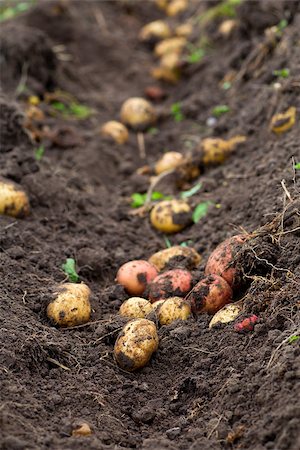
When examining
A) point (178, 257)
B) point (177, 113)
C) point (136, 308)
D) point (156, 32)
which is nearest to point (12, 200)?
point (178, 257)

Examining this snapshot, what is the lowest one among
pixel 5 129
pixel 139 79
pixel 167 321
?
pixel 139 79

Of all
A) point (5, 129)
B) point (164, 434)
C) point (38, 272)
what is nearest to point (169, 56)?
point (5, 129)

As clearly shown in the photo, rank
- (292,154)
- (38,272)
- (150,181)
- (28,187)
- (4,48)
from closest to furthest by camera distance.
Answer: (38,272) → (292,154) → (28,187) → (150,181) → (4,48)

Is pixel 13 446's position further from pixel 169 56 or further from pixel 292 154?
pixel 169 56

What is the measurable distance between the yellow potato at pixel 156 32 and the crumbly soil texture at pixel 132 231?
31 cm

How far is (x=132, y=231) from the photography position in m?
4.79

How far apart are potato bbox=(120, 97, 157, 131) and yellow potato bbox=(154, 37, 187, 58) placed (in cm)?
158

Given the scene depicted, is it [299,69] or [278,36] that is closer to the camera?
[299,69]

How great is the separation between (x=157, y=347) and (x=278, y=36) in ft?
11.8

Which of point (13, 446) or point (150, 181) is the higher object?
point (13, 446)

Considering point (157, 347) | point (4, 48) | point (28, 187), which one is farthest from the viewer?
point (4, 48)

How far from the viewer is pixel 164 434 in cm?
291

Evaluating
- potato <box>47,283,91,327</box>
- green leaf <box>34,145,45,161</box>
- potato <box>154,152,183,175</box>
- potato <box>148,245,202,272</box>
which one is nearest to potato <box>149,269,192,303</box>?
potato <box>148,245,202,272</box>

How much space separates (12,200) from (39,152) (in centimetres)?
120
